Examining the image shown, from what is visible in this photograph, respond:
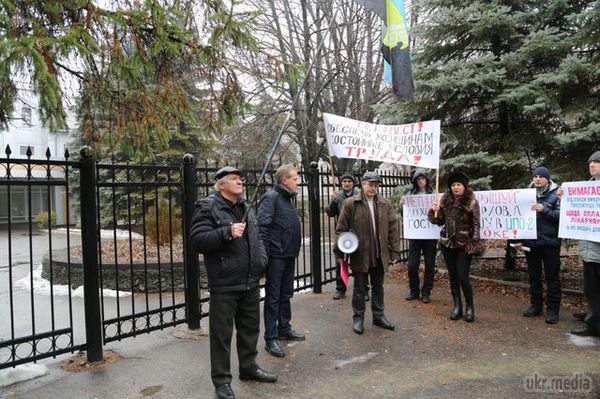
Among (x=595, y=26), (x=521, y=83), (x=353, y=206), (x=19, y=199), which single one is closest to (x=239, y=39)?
(x=353, y=206)

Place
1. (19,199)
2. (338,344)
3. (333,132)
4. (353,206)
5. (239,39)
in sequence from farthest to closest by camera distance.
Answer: (19,199), (333,132), (239,39), (353,206), (338,344)

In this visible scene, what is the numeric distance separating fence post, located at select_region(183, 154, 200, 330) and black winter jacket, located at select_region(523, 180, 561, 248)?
4385mm

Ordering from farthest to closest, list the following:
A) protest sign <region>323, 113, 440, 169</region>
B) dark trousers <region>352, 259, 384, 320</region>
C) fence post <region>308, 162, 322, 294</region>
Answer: fence post <region>308, 162, 322, 294</region>, protest sign <region>323, 113, 440, 169</region>, dark trousers <region>352, 259, 384, 320</region>

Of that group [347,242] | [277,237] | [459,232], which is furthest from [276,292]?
[459,232]

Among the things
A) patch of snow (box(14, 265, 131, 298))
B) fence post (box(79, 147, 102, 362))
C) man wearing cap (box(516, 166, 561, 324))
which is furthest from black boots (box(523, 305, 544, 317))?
patch of snow (box(14, 265, 131, 298))

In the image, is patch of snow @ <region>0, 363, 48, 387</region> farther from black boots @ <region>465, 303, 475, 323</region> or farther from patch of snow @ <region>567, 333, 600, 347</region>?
patch of snow @ <region>567, 333, 600, 347</region>

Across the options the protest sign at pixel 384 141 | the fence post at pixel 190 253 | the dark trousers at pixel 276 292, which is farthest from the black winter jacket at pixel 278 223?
the protest sign at pixel 384 141

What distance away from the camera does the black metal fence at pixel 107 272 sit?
4.59 meters

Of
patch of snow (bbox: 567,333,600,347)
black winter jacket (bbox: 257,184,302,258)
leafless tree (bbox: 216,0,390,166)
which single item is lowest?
patch of snow (bbox: 567,333,600,347)

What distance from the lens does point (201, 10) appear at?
6578 mm

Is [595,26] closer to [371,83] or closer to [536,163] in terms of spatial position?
[536,163]

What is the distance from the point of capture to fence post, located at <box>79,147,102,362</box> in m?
4.67

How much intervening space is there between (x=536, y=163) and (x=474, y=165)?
1.19 metres

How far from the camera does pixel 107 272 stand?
9.05 metres
